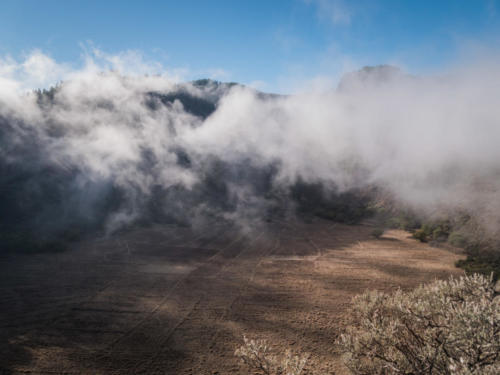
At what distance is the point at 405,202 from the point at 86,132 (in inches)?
2260

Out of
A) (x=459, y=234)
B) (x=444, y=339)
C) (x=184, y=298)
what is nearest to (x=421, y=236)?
(x=459, y=234)

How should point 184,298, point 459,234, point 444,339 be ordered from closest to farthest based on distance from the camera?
point 444,339, point 184,298, point 459,234

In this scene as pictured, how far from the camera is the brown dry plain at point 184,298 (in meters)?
10.4

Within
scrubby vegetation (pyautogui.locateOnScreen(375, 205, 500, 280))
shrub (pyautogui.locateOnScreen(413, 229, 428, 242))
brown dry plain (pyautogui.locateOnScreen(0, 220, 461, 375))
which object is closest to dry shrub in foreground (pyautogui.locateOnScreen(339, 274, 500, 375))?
brown dry plain (pyautogui.locateOnScreen(0, 220, 461, 375))

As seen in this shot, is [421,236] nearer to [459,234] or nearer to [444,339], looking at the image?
[459,234]

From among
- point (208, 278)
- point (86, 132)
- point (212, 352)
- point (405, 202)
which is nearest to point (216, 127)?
point (86, 132)

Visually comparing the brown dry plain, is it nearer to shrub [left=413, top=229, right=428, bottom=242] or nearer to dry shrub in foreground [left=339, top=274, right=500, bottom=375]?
shrub [left=413, top=229, right=428, bottom=242]

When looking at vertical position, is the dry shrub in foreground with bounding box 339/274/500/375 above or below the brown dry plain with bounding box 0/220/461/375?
above

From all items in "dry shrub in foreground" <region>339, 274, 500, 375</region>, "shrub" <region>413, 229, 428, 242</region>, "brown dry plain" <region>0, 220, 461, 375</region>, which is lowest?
"brown dry plain" <region>0, 220, 461, 375</region>

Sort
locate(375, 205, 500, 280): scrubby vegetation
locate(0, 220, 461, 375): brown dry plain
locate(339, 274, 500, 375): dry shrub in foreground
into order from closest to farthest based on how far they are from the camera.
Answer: locate(339, 274, 500, 375): dry shrub in foreground
locate(0, 220, 461, 375): brown dry plain
locate(375, 205, 500, 280): scrubby vegetation

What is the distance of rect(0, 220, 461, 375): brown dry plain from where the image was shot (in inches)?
408

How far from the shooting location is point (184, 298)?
1504 cm

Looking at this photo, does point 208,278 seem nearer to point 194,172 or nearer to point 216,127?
point 194,172

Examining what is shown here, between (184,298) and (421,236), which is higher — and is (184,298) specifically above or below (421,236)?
below
